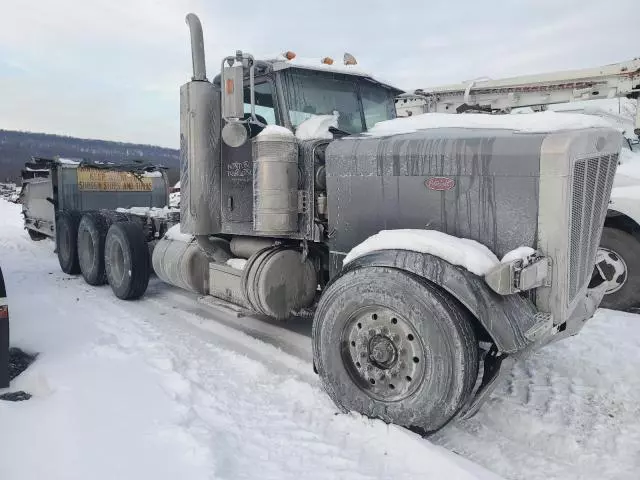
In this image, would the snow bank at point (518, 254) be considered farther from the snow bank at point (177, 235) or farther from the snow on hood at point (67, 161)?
the snow on hood at point (67, 161)

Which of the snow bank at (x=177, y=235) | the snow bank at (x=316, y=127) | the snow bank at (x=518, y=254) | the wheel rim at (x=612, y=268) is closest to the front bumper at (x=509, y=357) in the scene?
the snow bank at (x=518, y=254)

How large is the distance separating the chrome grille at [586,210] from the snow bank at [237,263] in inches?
111

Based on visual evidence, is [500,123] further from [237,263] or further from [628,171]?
[628,171]

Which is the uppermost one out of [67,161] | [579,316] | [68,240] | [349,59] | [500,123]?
[349,59]

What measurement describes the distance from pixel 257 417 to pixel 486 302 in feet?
5.38

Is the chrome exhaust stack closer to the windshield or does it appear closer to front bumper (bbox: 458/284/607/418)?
the windshield

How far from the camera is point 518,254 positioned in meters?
2.82

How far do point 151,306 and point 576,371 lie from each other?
4.68 metres

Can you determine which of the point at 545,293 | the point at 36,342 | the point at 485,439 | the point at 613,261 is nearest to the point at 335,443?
the point at 485,439

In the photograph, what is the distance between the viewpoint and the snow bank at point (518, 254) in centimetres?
279

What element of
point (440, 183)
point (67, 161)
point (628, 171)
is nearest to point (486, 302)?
point (440, 183)

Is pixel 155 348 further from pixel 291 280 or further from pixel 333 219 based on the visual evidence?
pixel 333 219

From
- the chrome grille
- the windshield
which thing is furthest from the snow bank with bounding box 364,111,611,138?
the windshield

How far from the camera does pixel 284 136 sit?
417 centimetres
